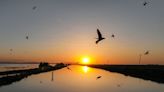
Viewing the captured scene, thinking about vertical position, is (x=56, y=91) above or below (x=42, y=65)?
below

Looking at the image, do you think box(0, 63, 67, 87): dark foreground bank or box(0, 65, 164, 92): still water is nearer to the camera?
box(0, 65, 164, 92): still water

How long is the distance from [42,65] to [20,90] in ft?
313

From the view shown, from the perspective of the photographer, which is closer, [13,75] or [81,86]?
[81,86]

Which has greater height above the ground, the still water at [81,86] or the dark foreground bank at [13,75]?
the dark foreground bank at [13,75]

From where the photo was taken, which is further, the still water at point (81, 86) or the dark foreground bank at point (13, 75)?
the dark foreground bank at point (13, 75)

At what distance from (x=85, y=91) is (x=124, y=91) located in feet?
15.0

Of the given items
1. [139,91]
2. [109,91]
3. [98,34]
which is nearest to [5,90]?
[109,91]

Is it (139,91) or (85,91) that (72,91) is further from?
(139,91)

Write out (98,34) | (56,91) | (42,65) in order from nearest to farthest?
1. (98,34)
2. (56,91)
3. (42,65)

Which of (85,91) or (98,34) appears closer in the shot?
(98,34)

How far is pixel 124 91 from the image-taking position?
121 ft

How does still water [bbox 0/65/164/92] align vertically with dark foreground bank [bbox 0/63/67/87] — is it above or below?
below

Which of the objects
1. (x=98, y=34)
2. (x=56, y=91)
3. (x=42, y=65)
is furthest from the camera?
(x=42, y=65)

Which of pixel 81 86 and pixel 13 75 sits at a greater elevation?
pixel 13 75
